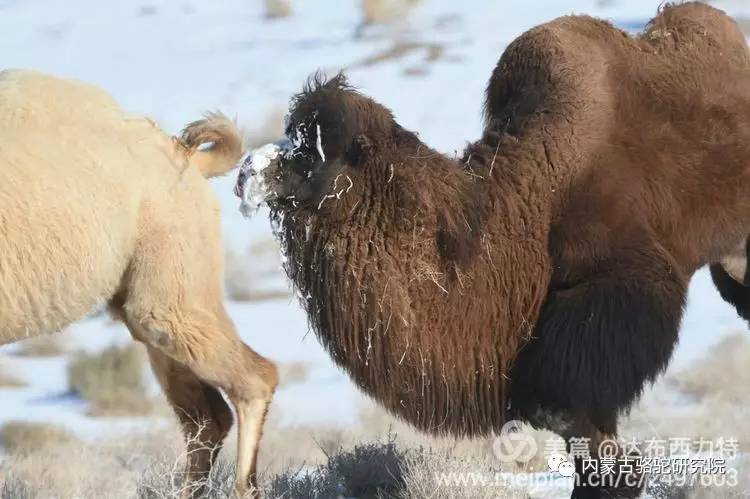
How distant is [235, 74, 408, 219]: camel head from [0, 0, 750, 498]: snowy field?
7.41 metres

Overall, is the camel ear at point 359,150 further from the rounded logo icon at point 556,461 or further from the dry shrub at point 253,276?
the dry shrub at point 253,276

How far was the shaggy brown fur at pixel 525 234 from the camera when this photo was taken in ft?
18.4

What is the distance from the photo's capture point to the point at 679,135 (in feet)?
20.5

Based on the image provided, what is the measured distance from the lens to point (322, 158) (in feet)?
18.4

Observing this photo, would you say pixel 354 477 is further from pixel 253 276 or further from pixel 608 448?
pixel 253 276

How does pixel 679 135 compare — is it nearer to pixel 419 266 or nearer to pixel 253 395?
pixel 419 266

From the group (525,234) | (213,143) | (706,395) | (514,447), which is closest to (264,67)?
(706,395)

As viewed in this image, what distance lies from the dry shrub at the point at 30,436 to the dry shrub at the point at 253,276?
413 cm

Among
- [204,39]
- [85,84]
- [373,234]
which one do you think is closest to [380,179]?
[373,234]

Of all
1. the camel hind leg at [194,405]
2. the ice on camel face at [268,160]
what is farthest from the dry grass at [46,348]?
the ice on camel face at [268,160]

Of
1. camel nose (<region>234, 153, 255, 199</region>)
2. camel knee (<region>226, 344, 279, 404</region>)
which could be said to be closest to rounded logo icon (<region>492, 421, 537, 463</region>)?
camel knee (<region>226, 344, 279, 404</region>)

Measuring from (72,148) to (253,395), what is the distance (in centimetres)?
140

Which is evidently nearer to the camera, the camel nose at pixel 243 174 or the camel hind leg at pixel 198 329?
the camel nose at pixel 243 174

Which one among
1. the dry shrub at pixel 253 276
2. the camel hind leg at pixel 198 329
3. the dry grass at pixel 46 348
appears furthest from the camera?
the dry shrub at pixel 253 276
